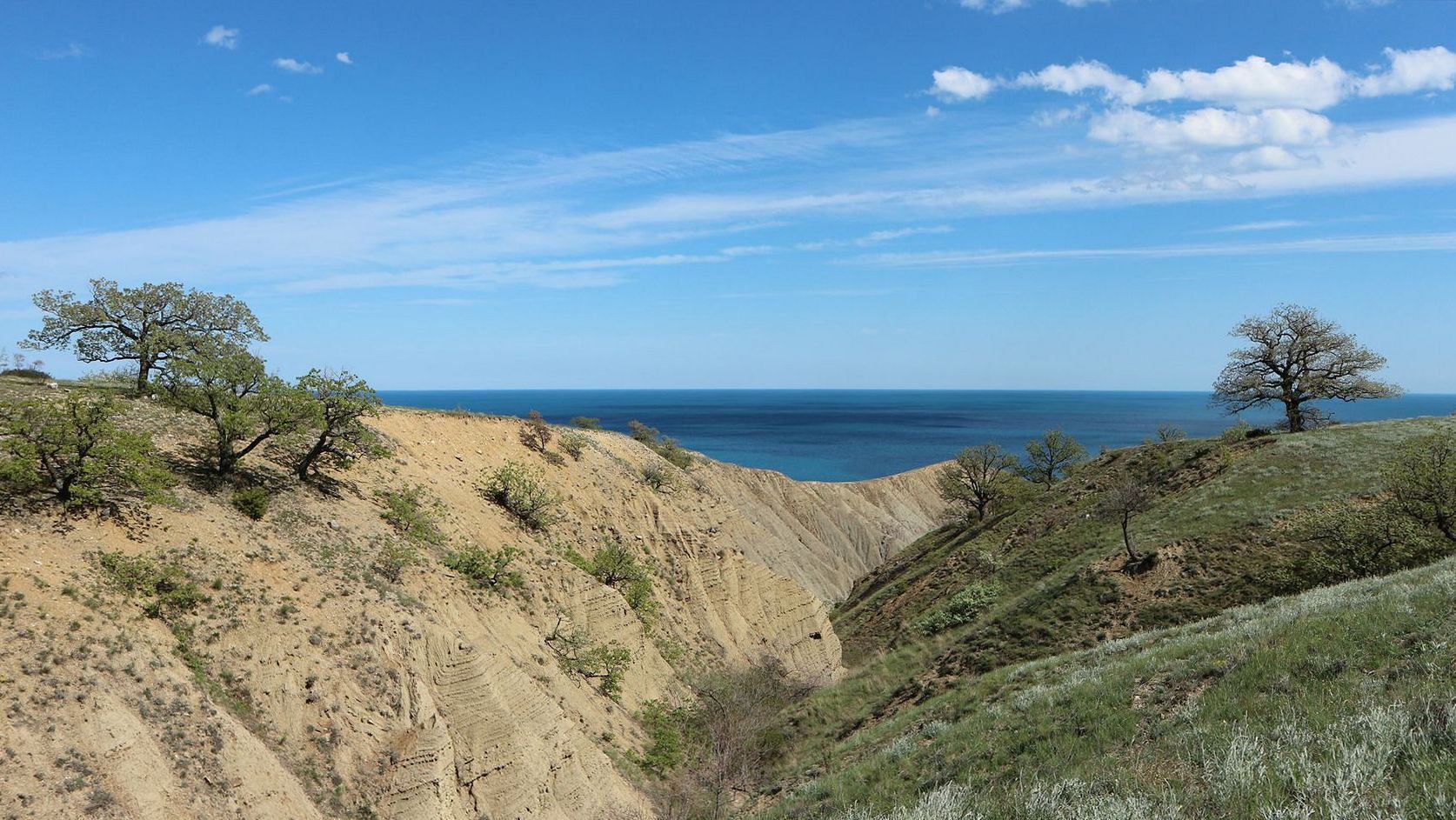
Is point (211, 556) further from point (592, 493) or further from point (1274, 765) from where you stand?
point (1274, 765)

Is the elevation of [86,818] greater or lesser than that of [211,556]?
lesser

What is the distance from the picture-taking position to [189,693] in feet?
54.6

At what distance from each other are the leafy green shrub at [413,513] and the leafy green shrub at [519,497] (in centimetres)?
452

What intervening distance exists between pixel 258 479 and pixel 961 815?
2625 cm

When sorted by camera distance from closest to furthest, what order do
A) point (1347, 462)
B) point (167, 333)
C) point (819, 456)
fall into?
point (167, 333) < point (1347, 462) < point (819, 456)

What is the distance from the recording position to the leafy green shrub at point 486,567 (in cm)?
2788

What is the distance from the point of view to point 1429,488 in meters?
25.4

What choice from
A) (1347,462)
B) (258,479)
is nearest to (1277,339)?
(1347,462)

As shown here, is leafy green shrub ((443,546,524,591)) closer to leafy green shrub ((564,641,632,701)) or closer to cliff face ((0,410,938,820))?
cliff face ((0,410,938,820))

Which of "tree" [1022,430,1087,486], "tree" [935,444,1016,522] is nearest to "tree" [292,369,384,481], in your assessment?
"tree" [935,444,1016,522]

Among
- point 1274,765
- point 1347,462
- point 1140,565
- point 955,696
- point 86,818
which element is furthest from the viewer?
point 1347,462

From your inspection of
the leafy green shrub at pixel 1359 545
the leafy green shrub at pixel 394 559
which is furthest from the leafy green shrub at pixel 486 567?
the leafy green shrub at pixel 1359 545

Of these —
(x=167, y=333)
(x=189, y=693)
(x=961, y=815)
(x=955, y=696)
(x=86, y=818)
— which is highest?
(x=167, y=333)

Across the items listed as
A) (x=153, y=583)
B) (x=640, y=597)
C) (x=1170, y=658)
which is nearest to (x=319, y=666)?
(x=153, y=583)
